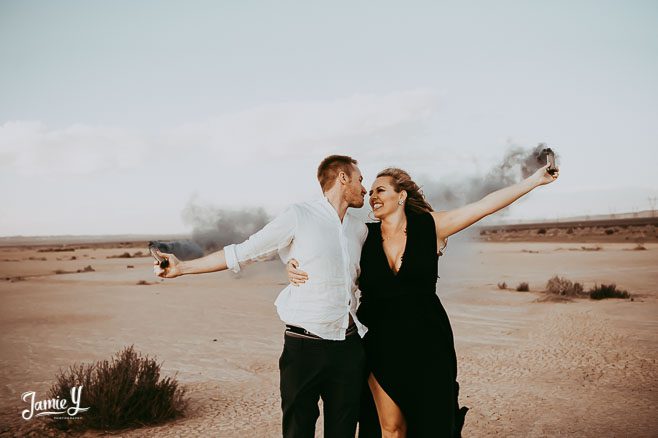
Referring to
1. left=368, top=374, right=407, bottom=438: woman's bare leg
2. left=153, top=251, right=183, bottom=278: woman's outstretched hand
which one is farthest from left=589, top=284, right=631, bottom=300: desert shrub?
left=153, top=251, right=183, bottom=278: woman's outstretched hand

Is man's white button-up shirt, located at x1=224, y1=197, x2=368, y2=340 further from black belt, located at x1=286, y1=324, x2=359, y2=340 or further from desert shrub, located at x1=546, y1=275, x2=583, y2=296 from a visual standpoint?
desert shrub, located at x1=546, y1=275, x2=583, y2=296

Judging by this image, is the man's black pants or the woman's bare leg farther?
the woman's bare leg

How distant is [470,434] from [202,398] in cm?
352

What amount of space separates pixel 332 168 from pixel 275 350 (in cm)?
728

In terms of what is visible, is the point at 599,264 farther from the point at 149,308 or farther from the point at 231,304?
the point at 149,308

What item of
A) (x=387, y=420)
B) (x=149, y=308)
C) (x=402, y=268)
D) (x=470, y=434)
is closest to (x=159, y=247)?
(x=402, y=268)

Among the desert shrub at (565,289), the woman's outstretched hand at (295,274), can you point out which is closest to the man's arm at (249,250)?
the woman's outstretched hand at (295,274)

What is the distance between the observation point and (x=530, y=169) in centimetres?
479

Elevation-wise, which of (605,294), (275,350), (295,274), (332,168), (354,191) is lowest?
(605,294)

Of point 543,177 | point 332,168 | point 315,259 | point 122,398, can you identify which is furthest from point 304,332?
point 122,398

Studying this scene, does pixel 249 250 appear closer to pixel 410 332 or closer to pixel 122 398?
pixel 410 332

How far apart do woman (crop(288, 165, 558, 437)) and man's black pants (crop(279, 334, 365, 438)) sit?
369 mm

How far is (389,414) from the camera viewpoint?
382 cm

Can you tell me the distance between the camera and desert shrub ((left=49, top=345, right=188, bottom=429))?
6.20 meters
